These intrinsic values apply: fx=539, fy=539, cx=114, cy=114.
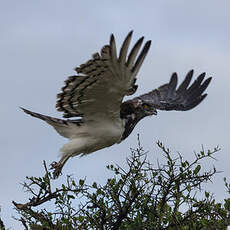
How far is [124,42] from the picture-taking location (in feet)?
18.8

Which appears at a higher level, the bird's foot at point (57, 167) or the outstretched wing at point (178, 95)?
the outstretched wing at point (178, 95)

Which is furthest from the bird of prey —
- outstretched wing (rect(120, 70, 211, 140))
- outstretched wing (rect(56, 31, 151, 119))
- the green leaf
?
outstretched wing (rect(120, 70, 211, 140))

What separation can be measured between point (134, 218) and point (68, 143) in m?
2.12

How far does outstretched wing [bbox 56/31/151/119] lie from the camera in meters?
5.93

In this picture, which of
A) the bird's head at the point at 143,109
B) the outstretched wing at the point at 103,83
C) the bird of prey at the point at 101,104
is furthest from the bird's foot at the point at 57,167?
the bird's head at the point at 143,109

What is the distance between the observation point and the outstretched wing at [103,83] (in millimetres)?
5930

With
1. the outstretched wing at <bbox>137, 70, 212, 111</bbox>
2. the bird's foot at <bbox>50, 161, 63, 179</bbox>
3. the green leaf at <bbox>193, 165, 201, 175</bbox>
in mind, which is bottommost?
the green leaf at <bbox>193, 165, 201, 175</bbox>

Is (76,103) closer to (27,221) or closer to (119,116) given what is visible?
(119,116)

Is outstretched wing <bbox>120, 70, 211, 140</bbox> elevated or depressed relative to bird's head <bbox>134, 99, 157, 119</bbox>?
Result: elevated

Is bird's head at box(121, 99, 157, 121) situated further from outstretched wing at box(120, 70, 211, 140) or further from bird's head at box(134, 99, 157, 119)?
outstretched wing at box(120, 70, 211, 140)

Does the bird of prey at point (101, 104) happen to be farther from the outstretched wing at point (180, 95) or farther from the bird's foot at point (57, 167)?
the outstretched wing at point (180, 95)

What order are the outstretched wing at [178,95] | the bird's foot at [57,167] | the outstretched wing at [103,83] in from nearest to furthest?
the outstretched wing at [103,83] → the bird's foot at [57,167] → the outstretched wing at [178,95]

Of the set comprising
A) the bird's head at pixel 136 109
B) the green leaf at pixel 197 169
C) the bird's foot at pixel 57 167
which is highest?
the bird's head at pixel 136 109

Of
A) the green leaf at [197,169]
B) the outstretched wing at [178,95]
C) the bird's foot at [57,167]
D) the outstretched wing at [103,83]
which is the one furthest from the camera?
the outstretched wing at [178,95]
